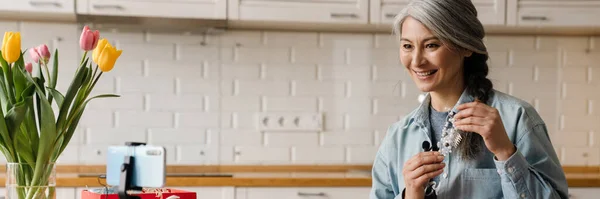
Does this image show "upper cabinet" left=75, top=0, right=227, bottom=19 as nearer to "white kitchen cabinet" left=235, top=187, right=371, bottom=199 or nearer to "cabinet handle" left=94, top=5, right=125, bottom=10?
"cabinet handle" left=94, top=5, right=125, bottom=10

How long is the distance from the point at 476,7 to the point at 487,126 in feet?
7.32

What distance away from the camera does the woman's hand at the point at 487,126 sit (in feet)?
4.60

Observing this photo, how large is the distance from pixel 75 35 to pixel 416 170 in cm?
250

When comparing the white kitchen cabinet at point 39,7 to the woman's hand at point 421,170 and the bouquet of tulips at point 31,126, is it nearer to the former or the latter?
the bouquet of tulips at point 31,126

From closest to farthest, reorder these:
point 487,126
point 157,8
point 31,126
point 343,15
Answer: point 487,126 → point 31,126 → point 157,8 → point 343,15

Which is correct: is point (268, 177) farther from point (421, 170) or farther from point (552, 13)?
point (421, 170)

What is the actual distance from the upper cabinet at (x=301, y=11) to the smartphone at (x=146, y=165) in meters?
2.02

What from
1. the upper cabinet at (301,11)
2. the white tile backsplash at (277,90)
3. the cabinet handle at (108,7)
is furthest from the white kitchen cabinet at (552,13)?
the cabinet handle at (108,7)

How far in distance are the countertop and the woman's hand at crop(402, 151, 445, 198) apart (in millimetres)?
1738

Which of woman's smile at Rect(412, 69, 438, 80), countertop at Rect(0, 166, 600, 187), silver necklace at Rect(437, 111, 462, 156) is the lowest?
countertop at Rect(0, 166, 600, 187)

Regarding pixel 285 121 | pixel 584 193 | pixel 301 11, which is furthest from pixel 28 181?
pixel 584 193

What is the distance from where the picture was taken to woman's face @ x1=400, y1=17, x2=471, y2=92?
154 cm

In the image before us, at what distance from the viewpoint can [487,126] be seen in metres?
1.40

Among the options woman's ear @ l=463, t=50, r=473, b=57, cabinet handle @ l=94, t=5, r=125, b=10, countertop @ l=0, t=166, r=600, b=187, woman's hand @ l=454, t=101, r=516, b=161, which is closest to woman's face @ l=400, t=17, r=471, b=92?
woman's ear @ l=463, t=50, r=473, b=57
